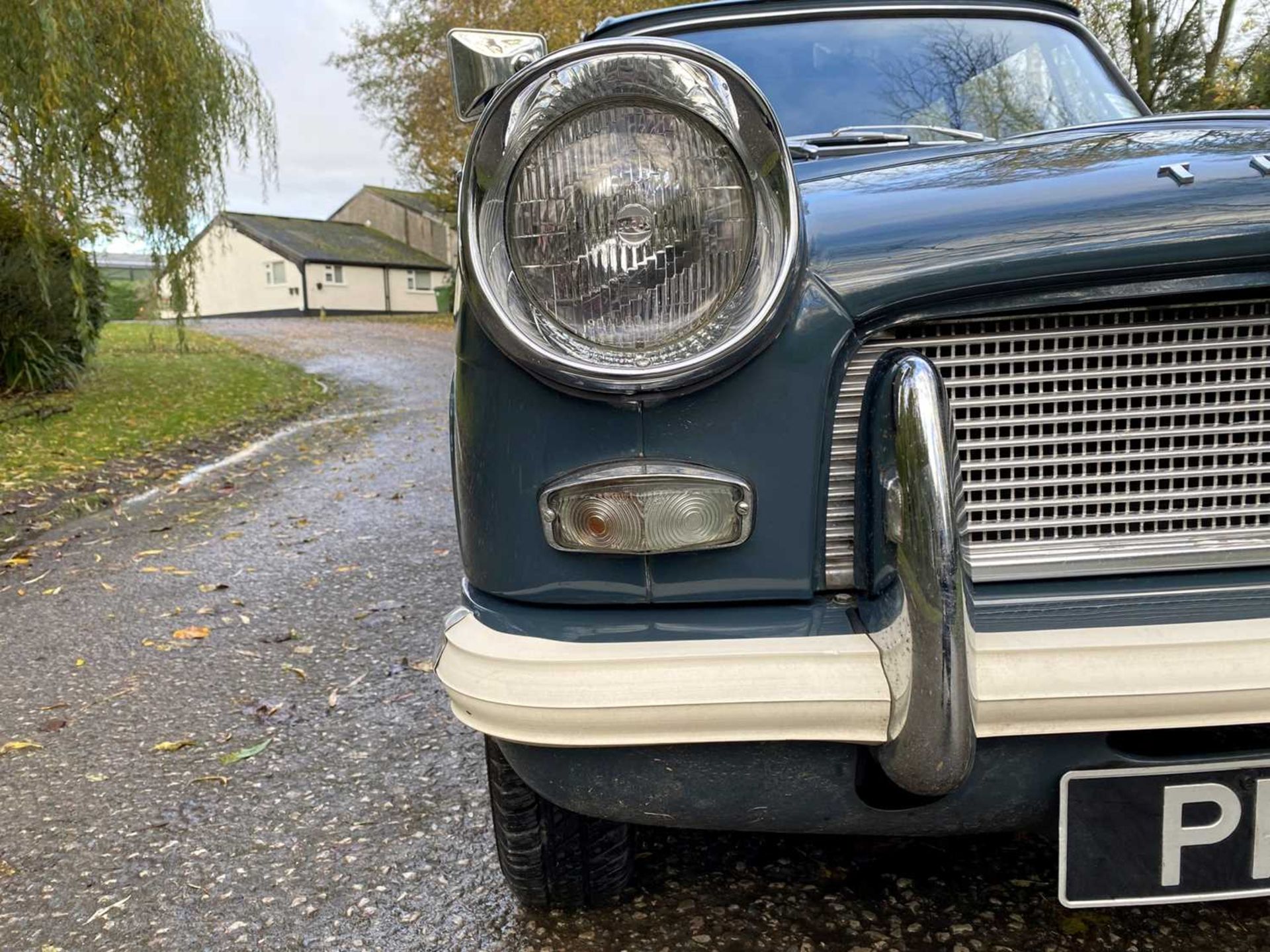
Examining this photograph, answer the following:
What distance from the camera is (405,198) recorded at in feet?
154

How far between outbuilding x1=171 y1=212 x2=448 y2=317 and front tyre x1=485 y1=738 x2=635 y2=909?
3842 centimetres

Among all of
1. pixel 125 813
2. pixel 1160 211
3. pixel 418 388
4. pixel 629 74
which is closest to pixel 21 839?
pixel 125 813

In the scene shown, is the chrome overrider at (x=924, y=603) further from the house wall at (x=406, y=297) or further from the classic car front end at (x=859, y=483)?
the house wall at (x=406, y=297)

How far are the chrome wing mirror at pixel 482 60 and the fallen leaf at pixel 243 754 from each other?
1680 mm

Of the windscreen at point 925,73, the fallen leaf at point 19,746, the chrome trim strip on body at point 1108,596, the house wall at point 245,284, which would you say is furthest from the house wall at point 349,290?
the chrome trim strip on body at point 1108,596

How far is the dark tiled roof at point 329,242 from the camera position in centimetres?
3881

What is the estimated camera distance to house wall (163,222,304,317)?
128 feet

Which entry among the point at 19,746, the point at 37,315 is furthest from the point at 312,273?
the point at 19,746

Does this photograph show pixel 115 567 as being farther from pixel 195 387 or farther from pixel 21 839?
pixel 195 387

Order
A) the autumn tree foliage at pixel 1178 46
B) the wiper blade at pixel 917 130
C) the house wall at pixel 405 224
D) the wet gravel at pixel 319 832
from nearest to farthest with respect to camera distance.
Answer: the wet gravel at pixel 319 832 → the wiper blade at pixel 917 130 → the autumn tree foliage at pixel 1178 46 → the house wall at pixel 405 224

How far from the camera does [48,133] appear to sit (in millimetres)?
6973

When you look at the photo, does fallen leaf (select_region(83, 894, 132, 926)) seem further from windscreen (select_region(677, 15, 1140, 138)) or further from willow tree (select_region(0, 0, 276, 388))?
willow tree (select_region(0, 0, 276, 388))

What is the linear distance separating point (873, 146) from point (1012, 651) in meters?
1.18

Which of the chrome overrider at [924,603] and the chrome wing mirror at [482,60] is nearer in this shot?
the chrome overrider at [924,603]
